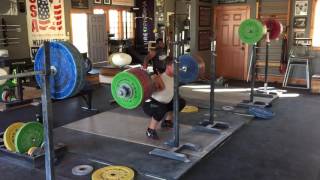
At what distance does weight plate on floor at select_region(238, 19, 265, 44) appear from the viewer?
4691mm

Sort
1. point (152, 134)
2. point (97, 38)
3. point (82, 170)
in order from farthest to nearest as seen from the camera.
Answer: point (97, 38), point (152, 134), point (82, 170)

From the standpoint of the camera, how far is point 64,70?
1.99 m

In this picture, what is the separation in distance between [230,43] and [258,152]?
4.88 metres

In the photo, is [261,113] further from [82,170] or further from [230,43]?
[230,43]

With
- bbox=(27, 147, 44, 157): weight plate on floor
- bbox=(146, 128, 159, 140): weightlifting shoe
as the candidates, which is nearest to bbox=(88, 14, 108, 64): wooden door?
bbox=(146, 128, 159, 140): weightlifting shoe

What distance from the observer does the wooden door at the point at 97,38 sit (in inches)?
360

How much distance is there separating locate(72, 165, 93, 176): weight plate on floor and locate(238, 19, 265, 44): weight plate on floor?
3.07 metres

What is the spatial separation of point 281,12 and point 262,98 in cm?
242

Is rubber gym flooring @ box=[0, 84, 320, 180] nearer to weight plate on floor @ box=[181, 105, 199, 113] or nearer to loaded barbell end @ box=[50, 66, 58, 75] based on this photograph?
weight plate on floor @ box=[181, 105, 199, 113]

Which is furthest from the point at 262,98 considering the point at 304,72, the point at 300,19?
the point at 300,19

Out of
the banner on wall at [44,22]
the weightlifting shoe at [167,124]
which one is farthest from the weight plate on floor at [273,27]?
the banner on wall at [44,22]

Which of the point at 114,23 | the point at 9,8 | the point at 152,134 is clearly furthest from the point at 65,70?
the point at 114,23

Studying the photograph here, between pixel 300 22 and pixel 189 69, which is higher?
pixel 300 22

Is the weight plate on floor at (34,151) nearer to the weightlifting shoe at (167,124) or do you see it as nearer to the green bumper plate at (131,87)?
the green bumper plate at (131,87)
